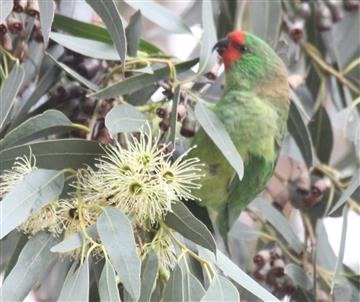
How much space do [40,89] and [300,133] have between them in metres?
0.62

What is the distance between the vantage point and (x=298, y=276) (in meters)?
1.85

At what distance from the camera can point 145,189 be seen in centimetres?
140

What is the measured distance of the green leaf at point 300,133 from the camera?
190 cm

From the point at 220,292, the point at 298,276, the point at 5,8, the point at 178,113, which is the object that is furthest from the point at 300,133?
the point at 5,8

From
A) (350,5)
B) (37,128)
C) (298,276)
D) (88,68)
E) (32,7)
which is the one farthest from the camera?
(350,5)

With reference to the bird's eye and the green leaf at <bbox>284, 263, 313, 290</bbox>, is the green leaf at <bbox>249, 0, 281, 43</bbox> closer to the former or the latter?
the bird's eye

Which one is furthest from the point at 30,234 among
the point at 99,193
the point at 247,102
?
the point at 247,102

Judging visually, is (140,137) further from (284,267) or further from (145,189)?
(284,267)

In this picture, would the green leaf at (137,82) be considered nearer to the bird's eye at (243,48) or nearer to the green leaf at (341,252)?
the bird's eye at (243,48)

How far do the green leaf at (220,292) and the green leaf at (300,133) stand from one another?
61 centimetres

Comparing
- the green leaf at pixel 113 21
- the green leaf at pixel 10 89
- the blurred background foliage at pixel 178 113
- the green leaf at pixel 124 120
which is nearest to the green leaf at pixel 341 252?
the blurred background foliage at pixel 178 113

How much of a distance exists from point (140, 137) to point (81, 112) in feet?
0.81

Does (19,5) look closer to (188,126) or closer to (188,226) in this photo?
(188,126)

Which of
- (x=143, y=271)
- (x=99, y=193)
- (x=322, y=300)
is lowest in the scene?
(x=322, y=300)
